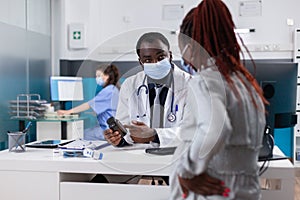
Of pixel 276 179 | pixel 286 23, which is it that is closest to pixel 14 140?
pixel 276 179

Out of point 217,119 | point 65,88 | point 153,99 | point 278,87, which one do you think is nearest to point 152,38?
point 153,99

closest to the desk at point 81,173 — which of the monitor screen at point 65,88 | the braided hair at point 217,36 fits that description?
the braided hair at point 217,36

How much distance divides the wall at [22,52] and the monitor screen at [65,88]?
0.21 m

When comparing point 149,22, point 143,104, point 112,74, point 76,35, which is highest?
point 149,22

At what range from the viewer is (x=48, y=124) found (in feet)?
13.3

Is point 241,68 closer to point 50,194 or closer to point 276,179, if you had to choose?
point 276,179

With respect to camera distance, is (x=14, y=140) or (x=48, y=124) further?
(x=48, y=124)

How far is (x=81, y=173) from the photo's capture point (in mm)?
1735

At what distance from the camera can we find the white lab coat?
1.77 metres

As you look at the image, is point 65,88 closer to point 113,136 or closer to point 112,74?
point 112,74

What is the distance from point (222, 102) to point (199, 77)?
0.10m

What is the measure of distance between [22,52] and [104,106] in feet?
7.77

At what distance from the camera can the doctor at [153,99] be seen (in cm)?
180

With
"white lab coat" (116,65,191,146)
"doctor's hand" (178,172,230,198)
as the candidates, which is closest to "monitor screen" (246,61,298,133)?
"white lab coat" (116,65,191,146)
